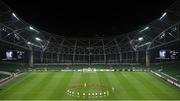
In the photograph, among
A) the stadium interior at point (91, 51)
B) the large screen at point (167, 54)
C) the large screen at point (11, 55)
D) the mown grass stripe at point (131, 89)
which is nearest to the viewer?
the mown grass stripe at point (131, 89)

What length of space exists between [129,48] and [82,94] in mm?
56697

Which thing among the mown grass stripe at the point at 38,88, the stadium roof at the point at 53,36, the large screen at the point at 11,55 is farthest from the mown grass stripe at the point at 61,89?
the stadium roof at the point at 53,36

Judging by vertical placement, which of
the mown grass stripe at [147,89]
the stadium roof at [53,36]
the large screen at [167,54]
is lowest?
the mown grass stripe at [147,89]

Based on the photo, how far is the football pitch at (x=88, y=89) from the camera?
5284 cm

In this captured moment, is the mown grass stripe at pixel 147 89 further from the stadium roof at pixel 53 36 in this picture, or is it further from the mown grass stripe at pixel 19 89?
the mown grass stripe at pixel 19 89

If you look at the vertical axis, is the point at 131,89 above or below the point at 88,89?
below

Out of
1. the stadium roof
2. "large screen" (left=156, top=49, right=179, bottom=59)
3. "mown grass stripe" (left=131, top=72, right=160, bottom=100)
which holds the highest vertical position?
the stadium roof

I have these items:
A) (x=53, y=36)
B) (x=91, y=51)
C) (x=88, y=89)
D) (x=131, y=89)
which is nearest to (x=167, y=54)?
(x=131, y=89)

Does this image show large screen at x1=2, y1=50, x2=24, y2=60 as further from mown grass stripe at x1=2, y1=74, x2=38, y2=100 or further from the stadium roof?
mown grass stripe at x1=2, y1=74, x2=38, y2=100

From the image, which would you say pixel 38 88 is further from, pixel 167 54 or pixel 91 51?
pixel 91 51

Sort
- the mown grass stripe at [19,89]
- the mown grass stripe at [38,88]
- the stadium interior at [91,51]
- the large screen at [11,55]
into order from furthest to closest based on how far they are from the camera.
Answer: the large screen at [11,55], the stadium interior at [91,51], the mown grass stripe at [38,88], the mown grass stripe at [19,89]

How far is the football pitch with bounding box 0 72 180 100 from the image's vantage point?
52.8 m

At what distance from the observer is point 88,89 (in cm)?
6012

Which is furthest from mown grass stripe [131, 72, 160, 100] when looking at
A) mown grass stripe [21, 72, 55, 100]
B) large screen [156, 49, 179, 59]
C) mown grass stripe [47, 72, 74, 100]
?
mown grass stripe [21, 72, 55, 100]
